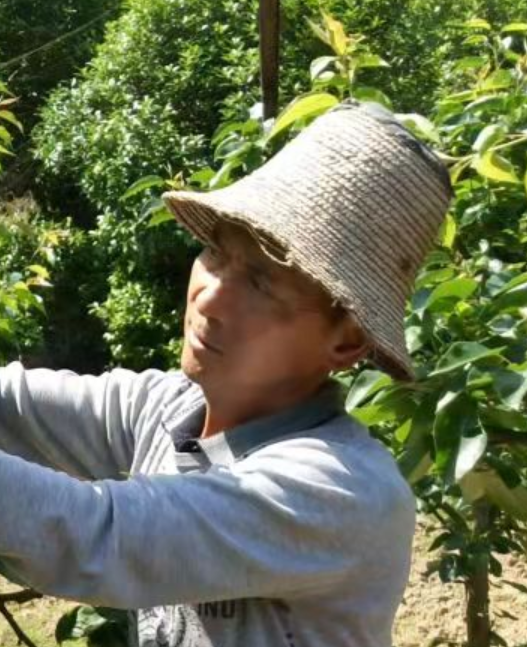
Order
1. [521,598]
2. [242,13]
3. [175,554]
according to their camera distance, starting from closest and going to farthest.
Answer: [175,554], [521,598], [242,13]

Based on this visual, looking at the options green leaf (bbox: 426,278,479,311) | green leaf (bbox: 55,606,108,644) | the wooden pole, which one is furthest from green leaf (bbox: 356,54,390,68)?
green leaf (bbox: 55,606,108,644)

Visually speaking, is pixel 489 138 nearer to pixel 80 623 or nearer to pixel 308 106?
pixel 308 106

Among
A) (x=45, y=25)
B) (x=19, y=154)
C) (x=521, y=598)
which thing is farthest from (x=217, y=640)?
(x=45, y=25)

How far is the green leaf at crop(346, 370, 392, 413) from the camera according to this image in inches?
65.7

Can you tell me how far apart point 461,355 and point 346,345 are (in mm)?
368

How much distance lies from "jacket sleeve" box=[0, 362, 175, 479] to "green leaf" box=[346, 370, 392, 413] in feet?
0.89

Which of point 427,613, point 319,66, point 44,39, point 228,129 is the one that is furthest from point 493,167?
point 44,39

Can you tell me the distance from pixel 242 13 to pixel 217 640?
6.40 meters

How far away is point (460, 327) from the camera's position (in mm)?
1793

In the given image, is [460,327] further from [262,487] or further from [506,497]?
[262,487]

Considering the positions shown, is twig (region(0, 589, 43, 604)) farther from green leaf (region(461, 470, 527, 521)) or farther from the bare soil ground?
the bare soil ground

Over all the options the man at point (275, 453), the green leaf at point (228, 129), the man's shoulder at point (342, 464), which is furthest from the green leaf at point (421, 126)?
the man's shoulder at point (342, 464)

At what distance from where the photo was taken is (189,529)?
111cm

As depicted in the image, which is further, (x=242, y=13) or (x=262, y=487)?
(x=242, y=13)
